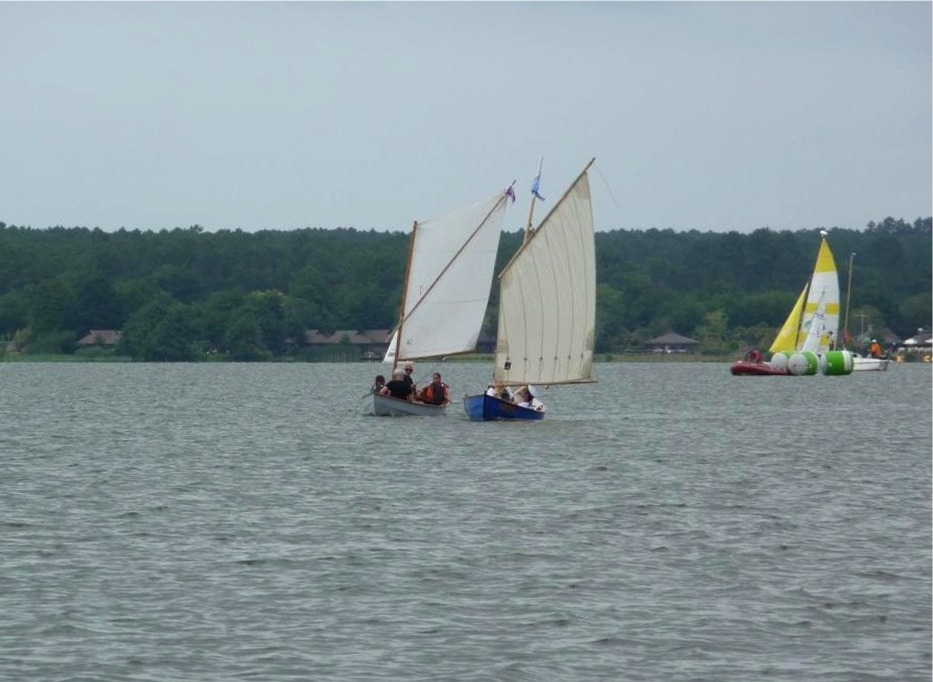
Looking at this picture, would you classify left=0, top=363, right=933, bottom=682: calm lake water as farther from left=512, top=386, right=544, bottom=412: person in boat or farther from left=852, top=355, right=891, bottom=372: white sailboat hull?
left=852, top=355, right=891, bottom=372: white sailboat hull

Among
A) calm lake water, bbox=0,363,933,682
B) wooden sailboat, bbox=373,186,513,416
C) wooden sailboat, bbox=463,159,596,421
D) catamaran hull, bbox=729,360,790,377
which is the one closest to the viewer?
calm lake water, bbox=0,363,933,682

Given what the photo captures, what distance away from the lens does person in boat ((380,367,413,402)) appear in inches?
2441

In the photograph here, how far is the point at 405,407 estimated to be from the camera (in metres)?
62.8

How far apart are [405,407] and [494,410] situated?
147 inches

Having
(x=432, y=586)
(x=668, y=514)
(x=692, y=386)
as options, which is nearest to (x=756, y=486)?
(x=668, y=514)

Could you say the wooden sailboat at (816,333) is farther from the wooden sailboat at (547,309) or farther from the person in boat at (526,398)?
the wooden sailboat at (547,309)

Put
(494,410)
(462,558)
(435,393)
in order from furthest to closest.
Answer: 1. (435,393)
2. (494,410)
3. (462,558)

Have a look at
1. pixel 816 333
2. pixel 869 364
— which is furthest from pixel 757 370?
pixel 869 364

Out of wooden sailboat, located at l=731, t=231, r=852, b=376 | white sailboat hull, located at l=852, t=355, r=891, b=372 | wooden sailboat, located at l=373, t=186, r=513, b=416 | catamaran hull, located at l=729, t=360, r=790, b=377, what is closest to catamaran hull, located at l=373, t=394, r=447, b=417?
wooden sailboat, located at l=373, t=186, r=513, b=416

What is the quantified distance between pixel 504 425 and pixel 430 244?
622 centimetres

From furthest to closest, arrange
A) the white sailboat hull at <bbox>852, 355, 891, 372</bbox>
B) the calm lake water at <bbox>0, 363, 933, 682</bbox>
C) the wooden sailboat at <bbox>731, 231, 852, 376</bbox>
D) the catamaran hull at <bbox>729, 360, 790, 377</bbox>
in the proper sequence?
the white sailboat hull at <bbox>852, 355, 891, 372</bbox>, the catamaran hull at <bbox>729, 360, 790, 377</bbox>, the wooden sailboat at <bbox>731, 231, 852, 376</bbox>, the calm lake water at <bbox>0, 363, 933, 682</bbox>

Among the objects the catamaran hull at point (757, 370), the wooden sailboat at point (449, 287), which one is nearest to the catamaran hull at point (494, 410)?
the wooden sailboat at point (449, 287)

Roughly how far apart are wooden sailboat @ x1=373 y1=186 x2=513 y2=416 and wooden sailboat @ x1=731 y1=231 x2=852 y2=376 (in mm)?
84259

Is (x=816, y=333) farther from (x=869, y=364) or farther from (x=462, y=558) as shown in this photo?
(x=462, y=558)
